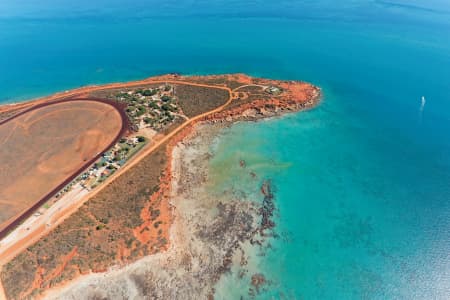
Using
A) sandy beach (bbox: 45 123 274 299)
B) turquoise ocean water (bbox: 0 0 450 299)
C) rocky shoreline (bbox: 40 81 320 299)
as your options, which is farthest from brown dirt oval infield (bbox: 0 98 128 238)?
turquoise ocean water (bbox: 0 0 450 299)

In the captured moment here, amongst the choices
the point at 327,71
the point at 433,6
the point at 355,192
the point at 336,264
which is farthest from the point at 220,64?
the point at 433,6

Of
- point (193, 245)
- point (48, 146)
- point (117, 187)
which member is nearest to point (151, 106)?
point (48, 146)

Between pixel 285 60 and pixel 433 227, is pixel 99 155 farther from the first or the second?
pixel 285 60

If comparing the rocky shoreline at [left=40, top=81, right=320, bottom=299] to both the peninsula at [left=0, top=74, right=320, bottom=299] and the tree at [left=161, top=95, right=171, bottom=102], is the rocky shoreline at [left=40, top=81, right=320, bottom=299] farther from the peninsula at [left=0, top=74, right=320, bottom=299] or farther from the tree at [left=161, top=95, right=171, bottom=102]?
the tree at [left=161, top=95, right=171, bottom=102]

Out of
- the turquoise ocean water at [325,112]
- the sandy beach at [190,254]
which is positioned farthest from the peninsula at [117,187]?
the turquoise ocean water at [325,112]

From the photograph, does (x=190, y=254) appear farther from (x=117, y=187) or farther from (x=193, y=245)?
(x=117, y=187)

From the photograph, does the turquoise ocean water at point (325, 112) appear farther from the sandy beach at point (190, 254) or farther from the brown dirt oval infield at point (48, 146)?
the brown dirt oval infield at point (48, 146)
